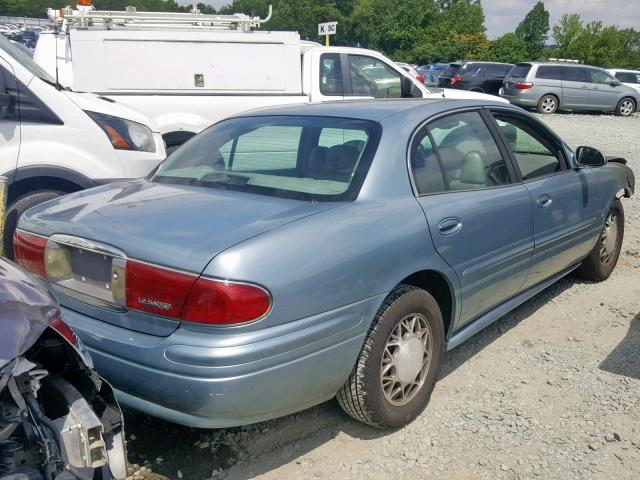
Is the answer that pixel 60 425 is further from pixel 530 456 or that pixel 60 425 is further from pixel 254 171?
pixel 530 456

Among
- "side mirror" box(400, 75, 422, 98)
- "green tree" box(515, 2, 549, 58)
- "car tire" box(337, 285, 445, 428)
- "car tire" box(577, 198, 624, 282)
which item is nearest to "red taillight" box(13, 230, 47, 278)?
"car tire" box(337, 285, 445, 428)

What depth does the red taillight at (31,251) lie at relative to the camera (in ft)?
10.3

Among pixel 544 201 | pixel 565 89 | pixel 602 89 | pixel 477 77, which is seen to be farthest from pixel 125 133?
pixel 477 77

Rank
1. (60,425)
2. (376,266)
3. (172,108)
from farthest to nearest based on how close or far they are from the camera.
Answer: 1. (172,108)
2. (376,266)
3. (60,425)

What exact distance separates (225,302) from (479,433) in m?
1.56

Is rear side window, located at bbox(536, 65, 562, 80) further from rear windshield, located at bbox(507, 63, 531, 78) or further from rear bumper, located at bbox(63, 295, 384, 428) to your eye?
rear bumper, located at bbox(63, 295, 384, 428)

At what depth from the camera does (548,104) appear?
73.8ft

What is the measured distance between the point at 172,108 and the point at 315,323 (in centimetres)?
564

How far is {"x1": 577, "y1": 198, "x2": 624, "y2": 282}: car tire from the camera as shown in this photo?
540 centimetres

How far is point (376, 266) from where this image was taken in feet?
9.87

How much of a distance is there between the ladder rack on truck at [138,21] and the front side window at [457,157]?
5.43m

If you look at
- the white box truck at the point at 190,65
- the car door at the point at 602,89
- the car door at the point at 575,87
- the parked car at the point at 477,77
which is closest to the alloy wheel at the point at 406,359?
the white box truck at the point at 190,65

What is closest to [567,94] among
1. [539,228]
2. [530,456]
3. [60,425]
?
[539,228]

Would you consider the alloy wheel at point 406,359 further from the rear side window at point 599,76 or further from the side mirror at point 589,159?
the rear side window at point 599,76
